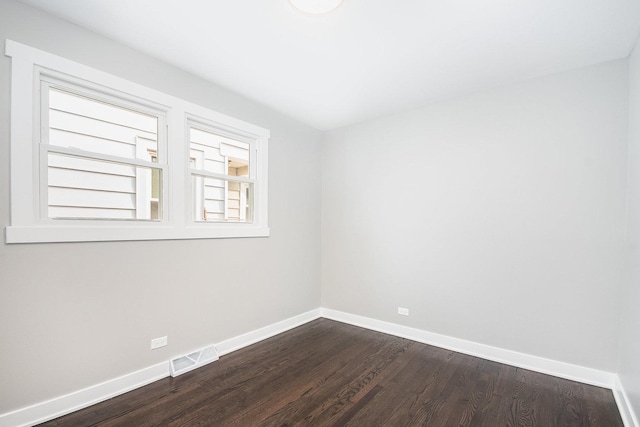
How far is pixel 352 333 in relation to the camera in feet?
11.1

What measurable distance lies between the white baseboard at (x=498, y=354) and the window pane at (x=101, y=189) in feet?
9.17

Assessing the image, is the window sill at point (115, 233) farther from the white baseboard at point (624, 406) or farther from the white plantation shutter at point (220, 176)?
the white baseboard at point (624, 406)

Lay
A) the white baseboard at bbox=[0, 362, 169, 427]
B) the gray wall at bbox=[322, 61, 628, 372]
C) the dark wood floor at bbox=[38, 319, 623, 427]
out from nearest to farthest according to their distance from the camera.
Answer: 1. the white baseboard at bbox=[0, 362, 169, 427]
2. the dark wood floor at bbox=[38, 319, 623, 427]
3. the gray wall at bbox=[322, 61, 628, 372]

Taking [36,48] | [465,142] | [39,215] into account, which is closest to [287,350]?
[39,215]

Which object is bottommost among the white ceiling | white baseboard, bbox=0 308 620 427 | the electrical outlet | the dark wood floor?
the dark wood floor

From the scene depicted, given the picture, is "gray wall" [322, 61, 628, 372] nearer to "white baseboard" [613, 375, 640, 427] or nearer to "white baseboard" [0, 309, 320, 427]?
"white baseboard" [613, 375, 640, 427]

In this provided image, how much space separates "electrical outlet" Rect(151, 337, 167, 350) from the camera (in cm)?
230

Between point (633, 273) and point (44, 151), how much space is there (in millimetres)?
4138

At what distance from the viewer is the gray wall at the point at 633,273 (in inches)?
70.2

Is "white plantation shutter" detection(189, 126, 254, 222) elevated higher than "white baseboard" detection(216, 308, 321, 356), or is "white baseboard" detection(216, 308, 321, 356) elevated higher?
"white plantation shutter" detection(189, 126, 254, 222)

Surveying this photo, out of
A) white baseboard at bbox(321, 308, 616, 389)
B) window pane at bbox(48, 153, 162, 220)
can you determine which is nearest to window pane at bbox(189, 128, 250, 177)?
window pane at bbox(48, 153, 162, 220)

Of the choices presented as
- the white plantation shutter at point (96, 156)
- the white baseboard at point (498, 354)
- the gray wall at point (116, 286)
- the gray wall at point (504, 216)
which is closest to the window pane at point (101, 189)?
the white plantation shutter at point (96, 156)

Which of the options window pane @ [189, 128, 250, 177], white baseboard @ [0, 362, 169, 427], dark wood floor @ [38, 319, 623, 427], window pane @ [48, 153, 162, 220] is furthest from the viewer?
window pane @ [189, 128, 250, 177]

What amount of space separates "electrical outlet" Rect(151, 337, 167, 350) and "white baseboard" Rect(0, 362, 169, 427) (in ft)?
0.51
